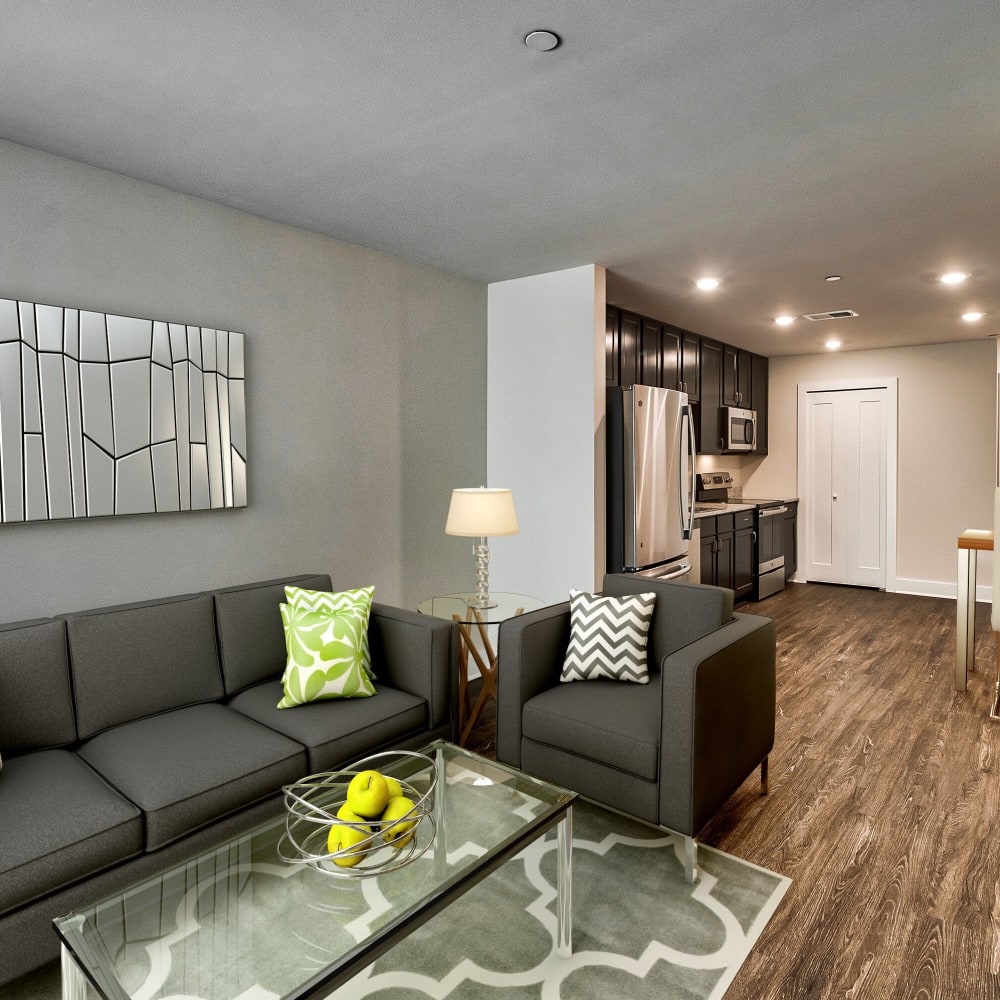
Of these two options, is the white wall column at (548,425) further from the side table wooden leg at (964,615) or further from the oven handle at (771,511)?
the oven handle at (771,511)

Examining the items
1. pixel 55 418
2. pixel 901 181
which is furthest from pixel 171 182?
pixel 901 181

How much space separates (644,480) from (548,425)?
68 centimetres

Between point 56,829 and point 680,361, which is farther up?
point 680,361

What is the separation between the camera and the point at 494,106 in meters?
2.12

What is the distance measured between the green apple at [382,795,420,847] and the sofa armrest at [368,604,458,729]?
0.98 metres

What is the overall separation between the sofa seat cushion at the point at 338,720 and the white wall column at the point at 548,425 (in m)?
1.58

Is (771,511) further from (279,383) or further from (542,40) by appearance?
(542,40)

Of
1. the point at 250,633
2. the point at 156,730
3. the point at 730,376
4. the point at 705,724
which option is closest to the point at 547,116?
the point at 705,724

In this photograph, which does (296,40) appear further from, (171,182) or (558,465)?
(558,465)

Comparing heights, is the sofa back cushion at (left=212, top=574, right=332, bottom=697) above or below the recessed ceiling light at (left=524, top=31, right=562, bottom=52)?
below

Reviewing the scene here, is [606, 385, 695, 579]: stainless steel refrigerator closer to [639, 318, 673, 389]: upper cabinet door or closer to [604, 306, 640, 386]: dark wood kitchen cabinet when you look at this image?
[604, 306, 640, 386]: dark wood kitchen cabinet

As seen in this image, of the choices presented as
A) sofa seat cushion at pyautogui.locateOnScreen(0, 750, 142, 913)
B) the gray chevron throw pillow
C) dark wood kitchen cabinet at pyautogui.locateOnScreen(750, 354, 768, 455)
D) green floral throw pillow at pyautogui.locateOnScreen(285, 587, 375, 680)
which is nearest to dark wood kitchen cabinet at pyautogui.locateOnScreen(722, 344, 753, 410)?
dark wood kitchen cabinet at pyautogui.locateOnScreen(750, 354, 768, 455)

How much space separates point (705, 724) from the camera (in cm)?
215

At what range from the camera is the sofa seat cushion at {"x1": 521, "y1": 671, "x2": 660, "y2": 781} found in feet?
7.38
